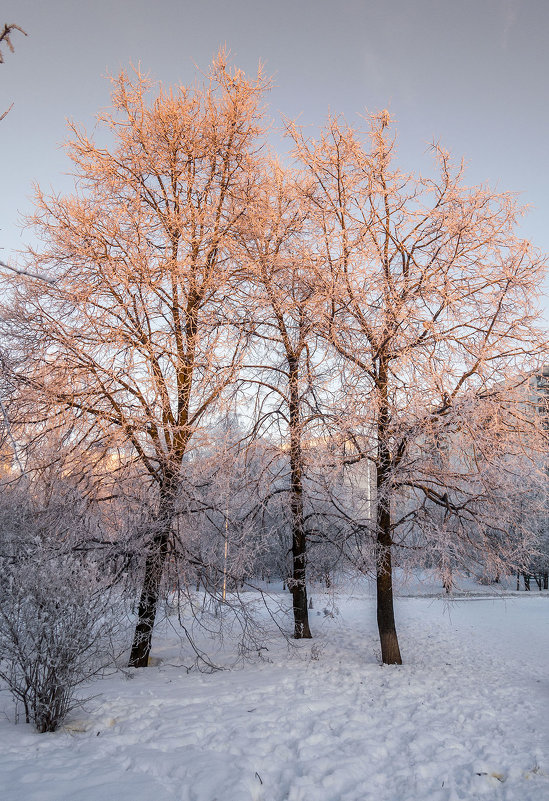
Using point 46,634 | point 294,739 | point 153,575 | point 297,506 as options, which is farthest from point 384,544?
point 46,634

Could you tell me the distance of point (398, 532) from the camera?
9.59m

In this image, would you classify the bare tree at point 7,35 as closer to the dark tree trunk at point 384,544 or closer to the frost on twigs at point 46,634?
the frost on twigs at point 46,634

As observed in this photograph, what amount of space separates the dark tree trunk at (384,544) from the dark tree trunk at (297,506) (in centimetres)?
144

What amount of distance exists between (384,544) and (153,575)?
3970 millimetres

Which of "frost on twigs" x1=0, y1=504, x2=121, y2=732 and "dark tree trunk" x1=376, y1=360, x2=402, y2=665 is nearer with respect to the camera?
"frost on twigs" x1=0, y1=504, x2=121, y2=732

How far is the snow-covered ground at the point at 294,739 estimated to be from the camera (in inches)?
154

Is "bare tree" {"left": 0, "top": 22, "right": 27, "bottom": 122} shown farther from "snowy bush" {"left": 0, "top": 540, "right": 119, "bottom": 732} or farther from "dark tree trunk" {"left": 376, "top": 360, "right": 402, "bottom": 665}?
"dark tree trunk" {"left": 376, "top": 360, "right": 402, "bottom": 665}

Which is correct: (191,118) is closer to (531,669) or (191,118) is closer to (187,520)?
(187,520)

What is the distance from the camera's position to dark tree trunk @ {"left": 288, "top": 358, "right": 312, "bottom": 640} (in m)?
9.50

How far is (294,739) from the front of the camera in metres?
4.91

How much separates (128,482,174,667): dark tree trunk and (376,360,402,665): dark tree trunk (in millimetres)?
3430

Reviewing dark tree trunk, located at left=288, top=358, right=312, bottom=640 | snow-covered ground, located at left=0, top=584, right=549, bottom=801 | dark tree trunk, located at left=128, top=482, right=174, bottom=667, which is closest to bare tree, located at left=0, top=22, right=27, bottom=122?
snow-covered ground, located at left=0, top=584, right=549, bottom=801

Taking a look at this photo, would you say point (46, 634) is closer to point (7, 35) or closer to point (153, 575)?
point (153, 575)

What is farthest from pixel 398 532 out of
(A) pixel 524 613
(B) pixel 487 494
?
(A) pixel 524 613
